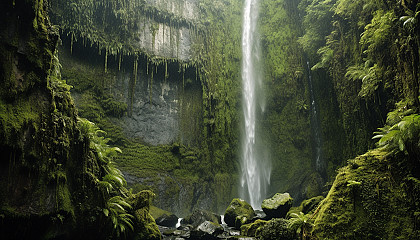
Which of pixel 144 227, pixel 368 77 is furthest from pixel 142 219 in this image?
pixel 368 77

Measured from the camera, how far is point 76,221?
4.80 m

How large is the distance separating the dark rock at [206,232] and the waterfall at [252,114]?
23.9 feet

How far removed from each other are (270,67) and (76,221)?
15311mm

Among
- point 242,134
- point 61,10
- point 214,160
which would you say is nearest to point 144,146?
point 214,160

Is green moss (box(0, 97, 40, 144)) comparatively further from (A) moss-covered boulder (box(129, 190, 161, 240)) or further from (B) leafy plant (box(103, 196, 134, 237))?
(A) moss-covered boulder (box(129, 190, 161, 240))

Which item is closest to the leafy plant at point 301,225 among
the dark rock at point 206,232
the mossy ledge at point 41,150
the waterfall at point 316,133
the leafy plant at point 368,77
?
the dark rock at point 206,232

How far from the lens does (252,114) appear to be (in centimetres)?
1716

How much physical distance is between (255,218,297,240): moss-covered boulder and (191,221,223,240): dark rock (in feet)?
5.13

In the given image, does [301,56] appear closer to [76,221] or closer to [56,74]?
[56,74]

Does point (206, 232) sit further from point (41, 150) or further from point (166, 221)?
point (41, 150)

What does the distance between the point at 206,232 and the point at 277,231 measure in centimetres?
227

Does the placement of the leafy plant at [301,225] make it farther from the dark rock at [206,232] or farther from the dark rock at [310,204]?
the dark rock at [310,204]

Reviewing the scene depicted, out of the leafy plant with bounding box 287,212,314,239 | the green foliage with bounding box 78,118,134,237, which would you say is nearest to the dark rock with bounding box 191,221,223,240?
the green foliage with bounding box 78,118,134,237

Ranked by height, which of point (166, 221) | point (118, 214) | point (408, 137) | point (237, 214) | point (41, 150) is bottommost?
point (166, 221)
